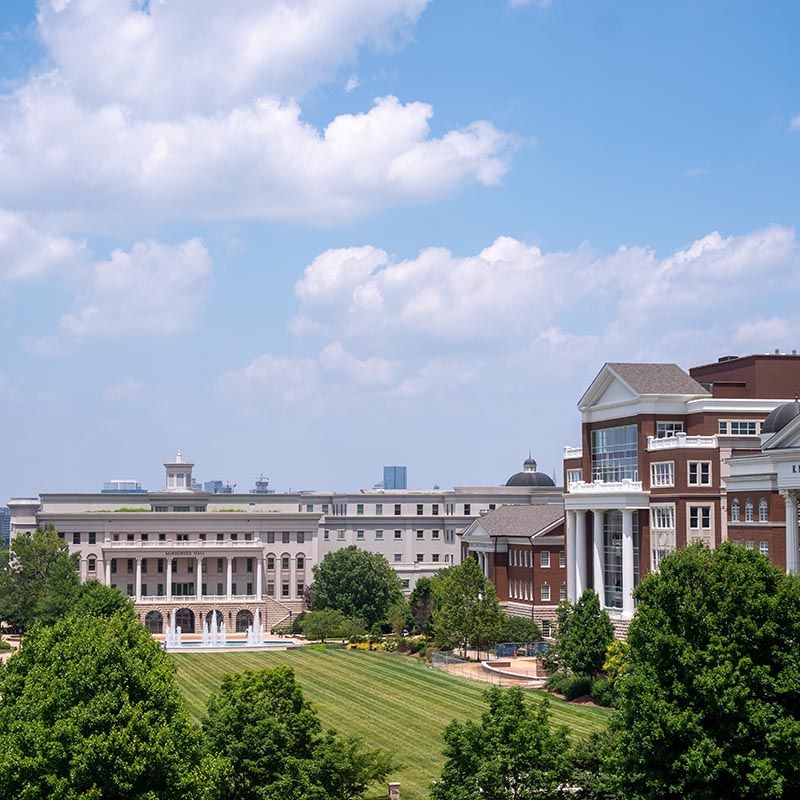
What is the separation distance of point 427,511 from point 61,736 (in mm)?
101720

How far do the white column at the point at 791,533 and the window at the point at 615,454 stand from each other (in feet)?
52.1

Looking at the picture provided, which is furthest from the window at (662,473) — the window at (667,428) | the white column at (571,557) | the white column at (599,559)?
the white column at (571,557)

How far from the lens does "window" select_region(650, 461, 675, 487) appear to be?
76.6m

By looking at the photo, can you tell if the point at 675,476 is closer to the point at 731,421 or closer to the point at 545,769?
the point at 731,421

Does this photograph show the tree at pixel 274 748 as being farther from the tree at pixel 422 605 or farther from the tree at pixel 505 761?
the tree at pixel 422 605

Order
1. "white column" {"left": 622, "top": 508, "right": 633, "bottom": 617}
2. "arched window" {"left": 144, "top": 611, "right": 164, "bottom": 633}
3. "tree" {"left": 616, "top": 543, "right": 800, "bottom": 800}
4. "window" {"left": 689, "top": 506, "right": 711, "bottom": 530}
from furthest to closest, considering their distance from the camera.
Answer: "arched window" {"left": 144, "top": 611, "right": 164, "bottom": 633}
"white column" {"left": 622, "top": 508, "right": 633, "bottom": 617}
"window" {"left": 689, "top": 506, "right": 711, "bottom": 530}
"tree" {"left": 616, "top": 543, "right": 800, "bottom": 800}

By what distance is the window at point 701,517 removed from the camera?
75062 mm

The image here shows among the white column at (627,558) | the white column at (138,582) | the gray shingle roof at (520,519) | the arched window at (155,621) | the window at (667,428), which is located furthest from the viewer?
the arched window at (155,621)

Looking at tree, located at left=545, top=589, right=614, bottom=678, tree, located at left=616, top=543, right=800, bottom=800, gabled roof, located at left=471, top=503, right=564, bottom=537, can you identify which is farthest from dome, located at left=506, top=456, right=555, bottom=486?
tree, located at left=616, top=543, right=800, bottom=800

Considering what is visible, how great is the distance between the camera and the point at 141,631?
3950 cm

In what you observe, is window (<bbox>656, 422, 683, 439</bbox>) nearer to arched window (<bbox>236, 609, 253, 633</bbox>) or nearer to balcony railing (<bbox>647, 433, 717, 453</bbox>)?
balcony railing (<bbox>647, 433, 717, 453</bbox>)

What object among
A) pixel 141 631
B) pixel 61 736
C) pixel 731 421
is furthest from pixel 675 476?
pixel 61 736

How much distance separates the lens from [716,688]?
114ft

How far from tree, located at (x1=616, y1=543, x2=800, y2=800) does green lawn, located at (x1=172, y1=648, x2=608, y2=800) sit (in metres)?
12.3
